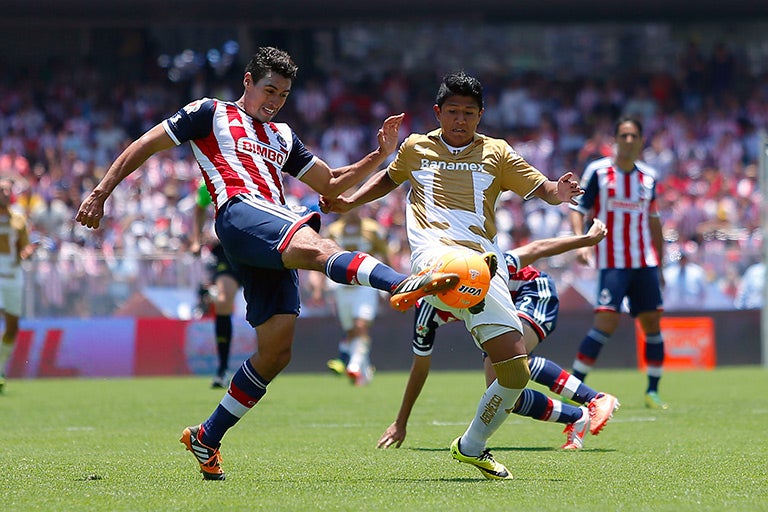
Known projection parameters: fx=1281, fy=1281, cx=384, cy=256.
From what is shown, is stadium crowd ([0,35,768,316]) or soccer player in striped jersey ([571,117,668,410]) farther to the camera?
stadium crowd ([0,35,768,316])

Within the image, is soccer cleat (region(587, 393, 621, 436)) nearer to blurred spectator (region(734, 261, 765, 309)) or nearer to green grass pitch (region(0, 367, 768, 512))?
green grass pitch (region(0, 367, 768, 512))

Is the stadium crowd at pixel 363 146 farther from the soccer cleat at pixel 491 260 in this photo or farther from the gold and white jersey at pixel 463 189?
the soccer cleat at pixel 491 260

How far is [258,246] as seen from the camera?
21.0ft

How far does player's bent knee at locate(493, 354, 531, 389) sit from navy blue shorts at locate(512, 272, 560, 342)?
189 cm

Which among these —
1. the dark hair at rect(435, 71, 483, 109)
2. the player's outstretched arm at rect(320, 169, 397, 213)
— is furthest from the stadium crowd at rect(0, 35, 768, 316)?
the dark hair at rect(435, 71, 483, 109)

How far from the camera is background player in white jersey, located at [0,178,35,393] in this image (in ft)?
48.5

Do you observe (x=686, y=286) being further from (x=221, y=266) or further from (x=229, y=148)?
(x=229, y=148)

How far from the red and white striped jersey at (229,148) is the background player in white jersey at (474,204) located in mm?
736

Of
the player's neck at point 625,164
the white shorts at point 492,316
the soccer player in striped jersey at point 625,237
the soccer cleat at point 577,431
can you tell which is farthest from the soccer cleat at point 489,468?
the player's neck at point 625,164

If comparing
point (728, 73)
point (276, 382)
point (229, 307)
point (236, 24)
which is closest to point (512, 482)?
point (229, 307)

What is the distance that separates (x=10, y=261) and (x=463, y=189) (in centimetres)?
972

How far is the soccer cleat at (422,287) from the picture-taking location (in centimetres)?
570

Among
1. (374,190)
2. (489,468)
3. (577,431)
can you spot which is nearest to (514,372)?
(489,468)

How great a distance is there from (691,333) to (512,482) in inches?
525
